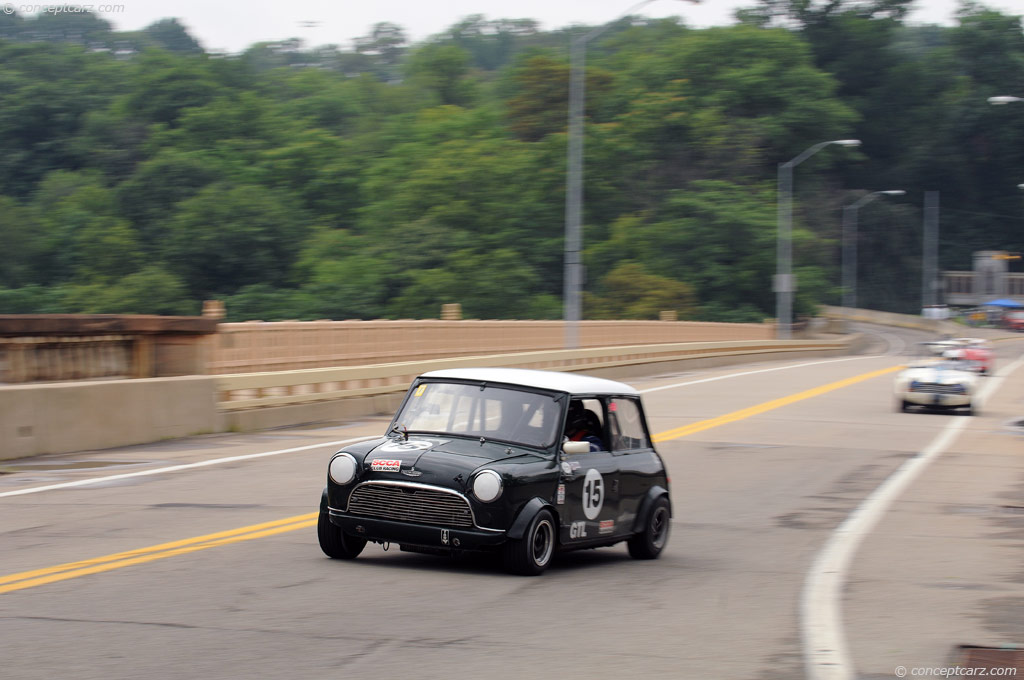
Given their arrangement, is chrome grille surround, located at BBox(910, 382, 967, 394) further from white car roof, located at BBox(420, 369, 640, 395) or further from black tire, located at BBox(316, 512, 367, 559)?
black tire, located at BBox(316, 512, 367, 559)

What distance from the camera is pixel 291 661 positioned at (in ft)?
19.2

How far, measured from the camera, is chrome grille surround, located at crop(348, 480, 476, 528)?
Answer: 26.0 feet

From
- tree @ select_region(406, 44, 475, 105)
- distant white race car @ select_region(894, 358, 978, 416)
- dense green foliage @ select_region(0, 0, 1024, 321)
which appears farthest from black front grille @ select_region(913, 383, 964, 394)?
tree @ select_region(406, 44, 475, 105)

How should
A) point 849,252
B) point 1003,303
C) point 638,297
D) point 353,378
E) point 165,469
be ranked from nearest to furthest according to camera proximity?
1. point 165,469
2. point 353,378
3. point 638,297
4. point 1003,303
5. point 849,252

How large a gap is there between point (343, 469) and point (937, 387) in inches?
849

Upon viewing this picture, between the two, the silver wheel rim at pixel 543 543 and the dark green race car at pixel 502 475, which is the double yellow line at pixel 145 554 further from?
the silver wheel rim at pixel 543 543

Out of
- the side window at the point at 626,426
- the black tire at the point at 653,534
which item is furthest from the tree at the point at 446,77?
the black tire at the point at 653,534

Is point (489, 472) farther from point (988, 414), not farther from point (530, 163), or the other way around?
point (530, 163)

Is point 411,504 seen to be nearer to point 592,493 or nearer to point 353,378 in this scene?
point 592,493

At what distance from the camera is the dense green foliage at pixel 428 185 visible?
70.8m

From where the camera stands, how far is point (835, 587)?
8719mm

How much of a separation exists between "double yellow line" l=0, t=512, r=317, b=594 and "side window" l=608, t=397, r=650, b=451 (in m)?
2.85

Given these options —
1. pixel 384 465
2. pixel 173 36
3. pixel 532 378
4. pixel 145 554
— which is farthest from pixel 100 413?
pixel 173 36

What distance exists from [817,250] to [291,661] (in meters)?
89.0
